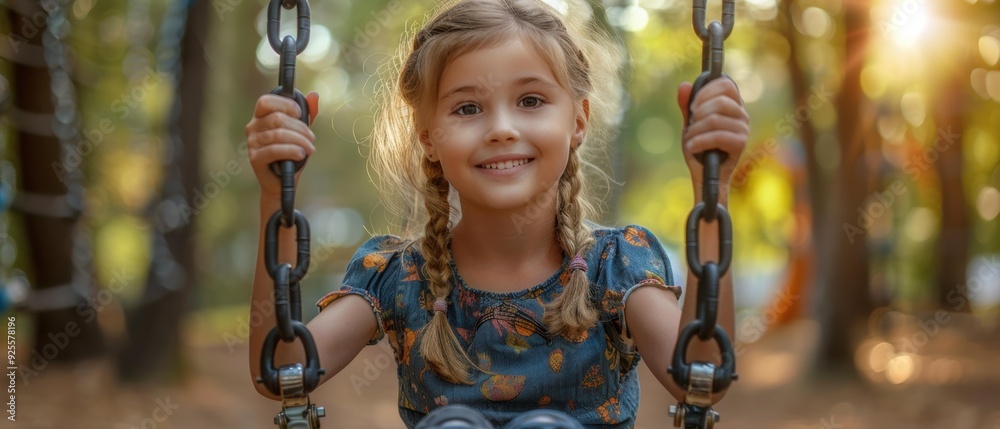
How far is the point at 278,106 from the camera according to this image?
1.74 m

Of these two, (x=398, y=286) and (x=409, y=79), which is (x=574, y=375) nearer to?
(x=398, y=286)

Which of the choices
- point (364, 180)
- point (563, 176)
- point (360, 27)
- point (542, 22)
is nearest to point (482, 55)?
point (542, 22)

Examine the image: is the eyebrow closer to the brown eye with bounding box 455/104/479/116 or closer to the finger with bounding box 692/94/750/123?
the brown eye with bounding box 455/104/479/116

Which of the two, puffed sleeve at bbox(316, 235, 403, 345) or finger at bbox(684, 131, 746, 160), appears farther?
puffed sleeve at bbox(316, 235, 403, 345)

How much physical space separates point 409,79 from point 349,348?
2.08 ft

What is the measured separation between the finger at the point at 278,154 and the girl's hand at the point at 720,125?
2.24 ft

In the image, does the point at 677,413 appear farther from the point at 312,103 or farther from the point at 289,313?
the point at 312,103

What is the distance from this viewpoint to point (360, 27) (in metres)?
11.0

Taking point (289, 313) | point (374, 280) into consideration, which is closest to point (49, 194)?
point (374, 280)

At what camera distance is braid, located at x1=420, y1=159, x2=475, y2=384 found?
2025 millimetres

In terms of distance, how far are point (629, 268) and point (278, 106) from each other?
0.82 meters

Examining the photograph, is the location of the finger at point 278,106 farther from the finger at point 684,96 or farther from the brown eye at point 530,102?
the finger at point 684,96

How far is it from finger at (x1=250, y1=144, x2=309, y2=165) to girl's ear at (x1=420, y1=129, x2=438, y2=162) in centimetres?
49

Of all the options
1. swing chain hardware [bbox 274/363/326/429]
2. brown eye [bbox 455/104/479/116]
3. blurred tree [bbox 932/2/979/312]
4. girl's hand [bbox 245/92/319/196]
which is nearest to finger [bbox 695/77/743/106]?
brown eye [bbox 455/104/479/116]
